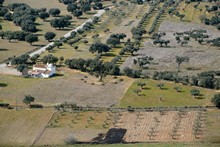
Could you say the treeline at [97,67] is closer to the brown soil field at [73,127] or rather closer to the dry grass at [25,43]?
the brown soil field at [73,127]

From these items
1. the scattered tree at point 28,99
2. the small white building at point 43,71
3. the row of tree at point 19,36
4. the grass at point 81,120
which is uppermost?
the scattered tree at point 28,99

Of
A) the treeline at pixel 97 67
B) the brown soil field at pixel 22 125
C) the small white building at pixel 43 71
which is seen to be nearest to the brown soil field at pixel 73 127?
the brown soil field at pixel 22 125

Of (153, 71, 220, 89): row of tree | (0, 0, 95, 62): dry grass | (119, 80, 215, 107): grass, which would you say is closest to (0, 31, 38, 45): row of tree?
(0, 0, 95, 62): dry grass

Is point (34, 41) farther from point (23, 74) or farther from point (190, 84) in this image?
point (190, 84)

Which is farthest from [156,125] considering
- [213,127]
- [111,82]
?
[111,82]

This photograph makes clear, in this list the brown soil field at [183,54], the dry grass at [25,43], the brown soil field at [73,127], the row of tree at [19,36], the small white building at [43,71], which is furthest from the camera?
the row of tree at [19,36]
